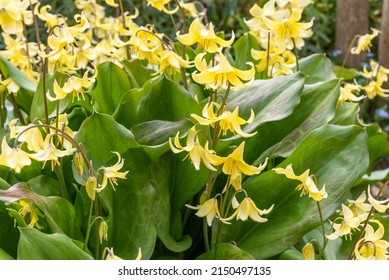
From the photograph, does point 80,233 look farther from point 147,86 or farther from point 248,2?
point 248,2

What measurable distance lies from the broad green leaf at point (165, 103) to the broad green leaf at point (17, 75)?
448 millimetres

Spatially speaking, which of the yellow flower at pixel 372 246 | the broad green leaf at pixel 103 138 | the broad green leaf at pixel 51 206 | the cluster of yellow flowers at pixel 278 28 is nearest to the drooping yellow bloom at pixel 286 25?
the cluster of yellow flowers at pixel 278 28

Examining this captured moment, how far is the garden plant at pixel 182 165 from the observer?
1452 mm

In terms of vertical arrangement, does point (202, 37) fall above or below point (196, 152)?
above

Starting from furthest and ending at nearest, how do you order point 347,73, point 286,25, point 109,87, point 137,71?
point 347,73
point 137,71
point 109,87
point 286,25

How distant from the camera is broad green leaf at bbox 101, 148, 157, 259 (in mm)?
1633

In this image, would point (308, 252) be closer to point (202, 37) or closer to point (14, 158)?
point (202, 37)

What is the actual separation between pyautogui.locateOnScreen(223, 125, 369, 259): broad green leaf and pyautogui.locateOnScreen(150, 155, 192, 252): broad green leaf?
0.15 m

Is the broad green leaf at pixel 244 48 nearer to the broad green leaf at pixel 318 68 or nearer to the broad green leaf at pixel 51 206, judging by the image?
the broad green leaf at pixel 318 68

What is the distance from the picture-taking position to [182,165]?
5.81 ft

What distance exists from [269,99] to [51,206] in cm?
67

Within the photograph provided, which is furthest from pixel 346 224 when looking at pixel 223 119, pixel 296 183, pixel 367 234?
pixel 223 119
